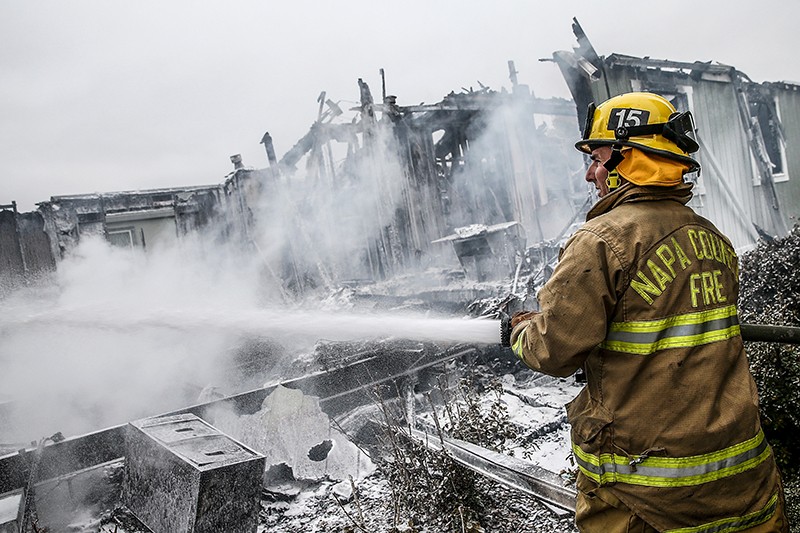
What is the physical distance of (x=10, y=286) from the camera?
1055 cm

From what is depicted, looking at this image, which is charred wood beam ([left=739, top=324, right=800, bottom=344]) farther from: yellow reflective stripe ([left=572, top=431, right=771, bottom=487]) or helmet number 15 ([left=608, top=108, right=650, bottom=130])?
helmet number 15 ([left=608, top=108, right=650, bottom=130])

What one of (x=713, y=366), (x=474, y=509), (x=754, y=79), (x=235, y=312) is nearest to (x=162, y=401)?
(x=235, y=312)

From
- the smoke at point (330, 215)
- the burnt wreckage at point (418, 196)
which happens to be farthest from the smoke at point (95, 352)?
the smoke at point (330, 215)

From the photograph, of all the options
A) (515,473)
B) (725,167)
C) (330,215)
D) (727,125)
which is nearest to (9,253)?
(330,215)

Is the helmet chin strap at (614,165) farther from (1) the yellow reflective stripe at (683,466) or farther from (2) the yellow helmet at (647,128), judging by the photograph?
(1) the yellow reflective stripe at (683,466)

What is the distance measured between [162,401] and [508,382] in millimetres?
4572

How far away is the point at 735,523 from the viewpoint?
1.70 metres

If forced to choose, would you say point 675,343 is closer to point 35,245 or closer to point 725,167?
point 725,167

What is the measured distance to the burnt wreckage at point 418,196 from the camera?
996cm

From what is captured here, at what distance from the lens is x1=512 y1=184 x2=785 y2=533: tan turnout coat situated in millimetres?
1651

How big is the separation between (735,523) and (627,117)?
1332 mm

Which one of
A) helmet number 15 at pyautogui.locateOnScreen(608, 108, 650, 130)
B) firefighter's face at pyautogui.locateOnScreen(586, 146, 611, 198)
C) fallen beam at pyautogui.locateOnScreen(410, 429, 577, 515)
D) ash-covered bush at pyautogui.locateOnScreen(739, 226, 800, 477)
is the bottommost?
fallen beam at pyautogui.locateOnScreen(410, 429, 577, 515)

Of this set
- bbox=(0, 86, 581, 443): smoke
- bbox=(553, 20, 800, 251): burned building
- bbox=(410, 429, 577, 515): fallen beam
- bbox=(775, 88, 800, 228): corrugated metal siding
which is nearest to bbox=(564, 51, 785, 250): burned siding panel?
bbox=(553, 20, 800, 251): burned building

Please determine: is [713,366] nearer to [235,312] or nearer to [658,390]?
[658,390]
